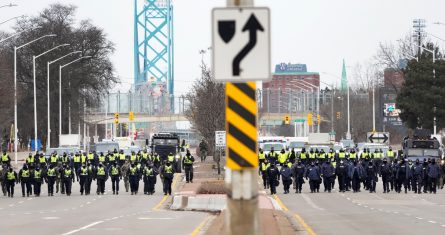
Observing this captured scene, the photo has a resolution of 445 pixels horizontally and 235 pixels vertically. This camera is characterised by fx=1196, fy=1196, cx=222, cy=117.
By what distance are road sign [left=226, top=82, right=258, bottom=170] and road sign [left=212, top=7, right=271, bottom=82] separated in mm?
196

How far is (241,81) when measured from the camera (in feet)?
37.6

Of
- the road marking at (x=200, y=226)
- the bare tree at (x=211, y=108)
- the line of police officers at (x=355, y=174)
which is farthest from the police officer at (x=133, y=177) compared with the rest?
the bare tree at (x=211, y=108)

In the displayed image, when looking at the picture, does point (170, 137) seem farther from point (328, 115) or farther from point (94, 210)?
point (328, 115)

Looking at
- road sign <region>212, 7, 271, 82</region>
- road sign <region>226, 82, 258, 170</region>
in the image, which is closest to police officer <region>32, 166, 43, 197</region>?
road sign <region>226, 82, 258, 170</region>

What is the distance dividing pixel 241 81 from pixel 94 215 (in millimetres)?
24685

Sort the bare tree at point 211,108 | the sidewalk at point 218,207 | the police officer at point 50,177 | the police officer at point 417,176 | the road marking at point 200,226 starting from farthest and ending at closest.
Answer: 1. the bare tree at point 211,108
2. the police officer at point 417,176
3. the police officer at point 50,177
4. the road marking at point 200,226
5. the sidewalk at point 218,207

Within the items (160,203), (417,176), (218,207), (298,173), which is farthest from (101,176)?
(417,176)

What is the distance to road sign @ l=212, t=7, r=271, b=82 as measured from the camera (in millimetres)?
11336

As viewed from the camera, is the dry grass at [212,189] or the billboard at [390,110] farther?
the billboard at [390,110]

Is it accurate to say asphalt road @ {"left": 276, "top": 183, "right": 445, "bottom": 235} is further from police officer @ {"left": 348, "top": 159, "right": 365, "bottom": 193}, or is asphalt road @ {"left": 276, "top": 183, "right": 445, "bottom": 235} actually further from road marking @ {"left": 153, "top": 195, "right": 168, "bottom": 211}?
road marking @ {"left": 153, "top": 195, "right": 168, "bottom": 211}

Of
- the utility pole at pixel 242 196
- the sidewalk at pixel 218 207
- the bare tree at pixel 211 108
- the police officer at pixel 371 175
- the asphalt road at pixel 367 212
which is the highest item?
the bare tree at pixel 211 108

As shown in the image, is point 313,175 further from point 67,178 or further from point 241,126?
point 241,126

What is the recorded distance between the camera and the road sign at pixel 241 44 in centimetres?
1134

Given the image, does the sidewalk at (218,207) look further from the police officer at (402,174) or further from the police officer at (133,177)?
the police officer at (402,174)
